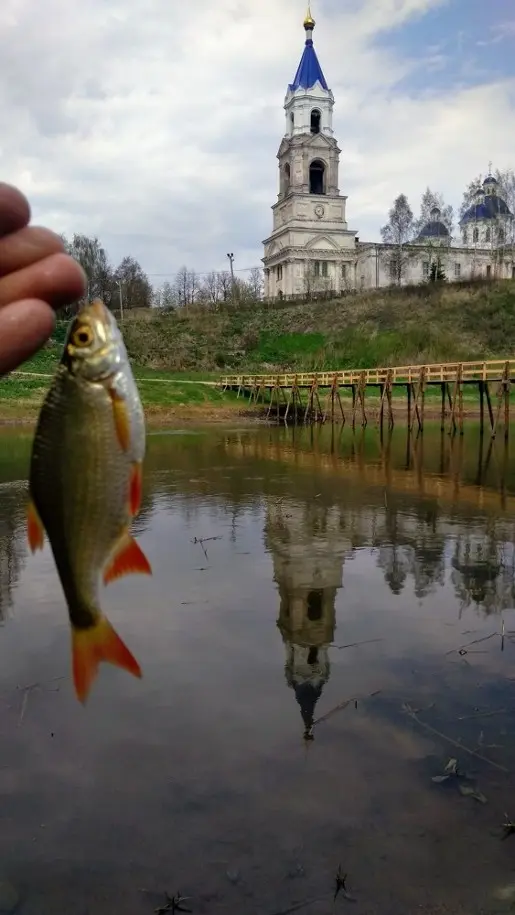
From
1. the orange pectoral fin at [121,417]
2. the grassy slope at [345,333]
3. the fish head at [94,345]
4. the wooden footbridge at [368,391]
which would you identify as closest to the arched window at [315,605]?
the orange pectoral fin at [121,417]

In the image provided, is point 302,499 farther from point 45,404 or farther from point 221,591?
point 45,404

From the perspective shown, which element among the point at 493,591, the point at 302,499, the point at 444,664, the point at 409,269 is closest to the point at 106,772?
the point at 444,664

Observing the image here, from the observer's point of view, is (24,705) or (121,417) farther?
(24,705)

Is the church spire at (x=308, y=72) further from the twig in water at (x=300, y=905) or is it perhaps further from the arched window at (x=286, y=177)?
the twig in water at (x=300, y=905)

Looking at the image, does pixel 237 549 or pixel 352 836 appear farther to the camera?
pixel 237 549

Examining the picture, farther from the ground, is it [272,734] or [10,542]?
[10,542]

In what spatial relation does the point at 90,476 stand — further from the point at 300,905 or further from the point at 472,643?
the point at 472,643

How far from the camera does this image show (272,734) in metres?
6.98

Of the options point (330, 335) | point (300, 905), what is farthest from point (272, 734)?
point (330, 335)

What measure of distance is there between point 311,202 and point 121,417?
350 ft

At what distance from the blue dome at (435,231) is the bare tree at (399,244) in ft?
20.5

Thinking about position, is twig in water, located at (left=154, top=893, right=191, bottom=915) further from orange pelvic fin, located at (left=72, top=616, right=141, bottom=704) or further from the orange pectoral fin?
the orange pectoral fin

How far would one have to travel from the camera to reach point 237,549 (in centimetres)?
1430

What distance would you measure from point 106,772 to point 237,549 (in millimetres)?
7996
